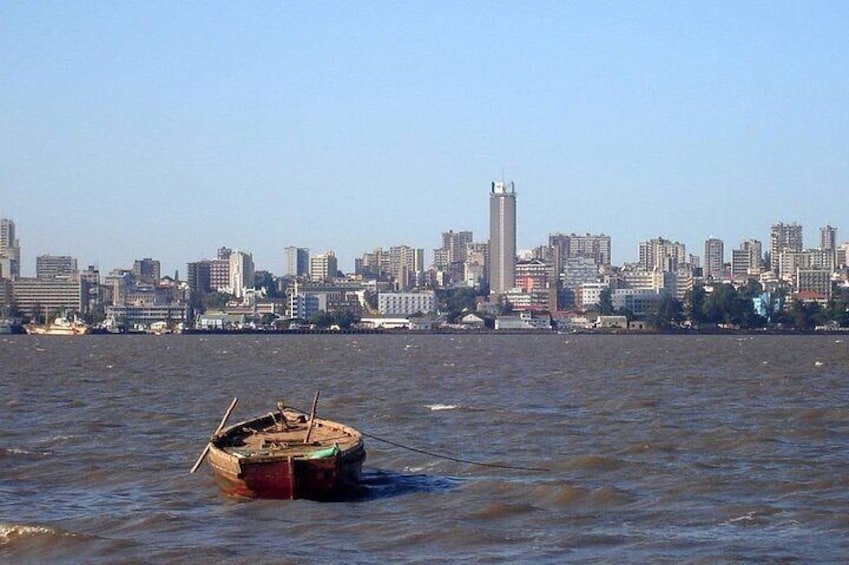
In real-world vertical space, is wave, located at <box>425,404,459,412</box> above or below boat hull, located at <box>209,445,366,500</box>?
below

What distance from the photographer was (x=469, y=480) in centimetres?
3419

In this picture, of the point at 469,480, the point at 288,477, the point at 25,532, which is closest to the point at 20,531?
the point at 25,532

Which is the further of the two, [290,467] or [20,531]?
[290,467]

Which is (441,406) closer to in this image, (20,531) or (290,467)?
(290,467)

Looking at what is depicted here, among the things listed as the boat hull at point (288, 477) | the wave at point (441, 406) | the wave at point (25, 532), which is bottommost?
the wave at point (25, 532)

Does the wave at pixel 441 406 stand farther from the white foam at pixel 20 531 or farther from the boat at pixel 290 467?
the white foam at pixel 20 531

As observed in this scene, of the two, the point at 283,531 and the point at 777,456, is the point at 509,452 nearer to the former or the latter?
the point at 777,456

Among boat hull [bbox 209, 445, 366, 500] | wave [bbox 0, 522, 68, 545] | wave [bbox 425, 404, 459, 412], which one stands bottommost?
wave [bbox 0, 522, 68, 545]

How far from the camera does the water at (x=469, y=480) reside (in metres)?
26.5

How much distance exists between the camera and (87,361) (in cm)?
10906

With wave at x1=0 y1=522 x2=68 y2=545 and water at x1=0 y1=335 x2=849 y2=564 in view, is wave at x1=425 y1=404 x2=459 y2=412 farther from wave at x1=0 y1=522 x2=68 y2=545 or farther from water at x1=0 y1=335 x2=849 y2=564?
wave at x1=0 y1=522 x2=68 y2=545

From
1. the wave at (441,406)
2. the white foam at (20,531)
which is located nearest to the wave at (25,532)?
the white foam at (20,531)

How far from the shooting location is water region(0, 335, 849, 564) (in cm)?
2653

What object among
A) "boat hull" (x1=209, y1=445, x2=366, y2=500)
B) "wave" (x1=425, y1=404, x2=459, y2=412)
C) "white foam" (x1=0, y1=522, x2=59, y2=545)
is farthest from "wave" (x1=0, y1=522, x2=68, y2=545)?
"wave" (x1=425, y1=404, x2=459, y2=412)
